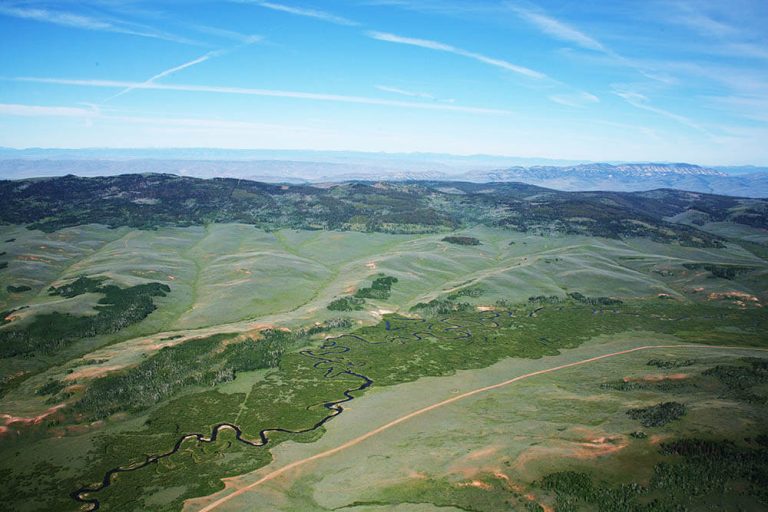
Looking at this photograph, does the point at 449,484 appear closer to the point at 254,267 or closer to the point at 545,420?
the point at 545,420

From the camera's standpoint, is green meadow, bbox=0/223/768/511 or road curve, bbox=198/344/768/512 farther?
green meadow, bbox=0/223/768/511

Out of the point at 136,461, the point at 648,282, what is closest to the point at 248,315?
the point at 136,461

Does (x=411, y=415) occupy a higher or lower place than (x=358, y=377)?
higher

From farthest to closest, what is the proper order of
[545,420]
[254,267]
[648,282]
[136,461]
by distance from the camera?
[254,267], [648,282], [545,420], [136,461]

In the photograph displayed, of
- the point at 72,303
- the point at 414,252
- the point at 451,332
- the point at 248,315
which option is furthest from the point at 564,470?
the point at 414,252

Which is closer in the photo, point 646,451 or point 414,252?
point 646,451

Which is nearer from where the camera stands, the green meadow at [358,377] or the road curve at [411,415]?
the road curve at [411,415]

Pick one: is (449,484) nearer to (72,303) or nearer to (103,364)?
(103,364)

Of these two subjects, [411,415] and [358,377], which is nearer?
[411,415]

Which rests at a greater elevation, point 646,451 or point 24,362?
point 646,451

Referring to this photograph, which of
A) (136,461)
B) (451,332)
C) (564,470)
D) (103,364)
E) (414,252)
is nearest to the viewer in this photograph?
(564,470)
